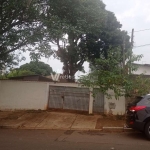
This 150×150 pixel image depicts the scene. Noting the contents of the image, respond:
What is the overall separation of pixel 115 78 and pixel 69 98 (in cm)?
363

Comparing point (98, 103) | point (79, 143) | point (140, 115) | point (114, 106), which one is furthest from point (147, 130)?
point (98, 103)

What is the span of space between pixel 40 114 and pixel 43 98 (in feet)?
4.13

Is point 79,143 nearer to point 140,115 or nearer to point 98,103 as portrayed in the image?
point 140,115

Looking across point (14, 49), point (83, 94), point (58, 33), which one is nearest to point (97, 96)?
point (83, 94)

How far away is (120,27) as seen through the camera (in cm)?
1934

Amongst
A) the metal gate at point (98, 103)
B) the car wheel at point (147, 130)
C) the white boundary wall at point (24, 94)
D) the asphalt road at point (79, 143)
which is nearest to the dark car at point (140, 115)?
the car wheel at point (147, 130)

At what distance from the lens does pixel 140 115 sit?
7648 millimetres

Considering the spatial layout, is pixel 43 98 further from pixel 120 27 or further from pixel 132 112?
pixel 120 27

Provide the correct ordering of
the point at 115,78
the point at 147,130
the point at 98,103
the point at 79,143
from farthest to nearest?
the point at 98,103
the point at 115,78
the point at 147,130
the point at 79,143

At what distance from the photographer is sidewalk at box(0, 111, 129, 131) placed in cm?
984

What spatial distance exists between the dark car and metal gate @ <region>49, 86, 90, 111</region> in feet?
17.1

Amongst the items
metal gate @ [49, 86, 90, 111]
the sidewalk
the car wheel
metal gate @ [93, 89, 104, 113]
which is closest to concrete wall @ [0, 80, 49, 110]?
metal gate @ [49, 86, 90, 111]

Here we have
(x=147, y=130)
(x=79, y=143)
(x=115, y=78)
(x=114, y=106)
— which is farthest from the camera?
(x=114, y=106)

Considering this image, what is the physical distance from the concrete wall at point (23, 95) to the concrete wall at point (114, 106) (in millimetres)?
3741
